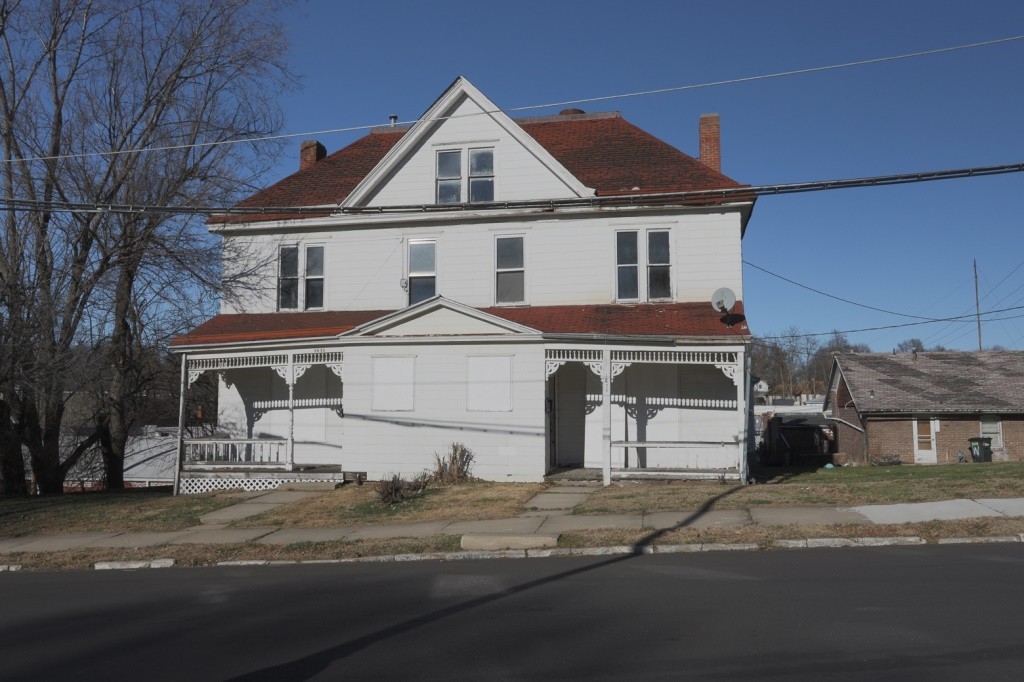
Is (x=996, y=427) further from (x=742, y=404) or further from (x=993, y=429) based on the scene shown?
(x=742, y=404)

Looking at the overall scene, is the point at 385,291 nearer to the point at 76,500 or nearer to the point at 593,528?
the point at 76,500

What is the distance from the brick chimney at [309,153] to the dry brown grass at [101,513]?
10.5 metres

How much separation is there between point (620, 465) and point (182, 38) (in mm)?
15906

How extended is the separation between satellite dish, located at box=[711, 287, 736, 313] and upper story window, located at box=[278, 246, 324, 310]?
384 inches

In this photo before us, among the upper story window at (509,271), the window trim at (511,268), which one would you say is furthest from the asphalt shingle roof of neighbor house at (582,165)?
the upper story window at (509,271)

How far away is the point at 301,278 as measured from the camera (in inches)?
860

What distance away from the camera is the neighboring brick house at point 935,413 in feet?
107

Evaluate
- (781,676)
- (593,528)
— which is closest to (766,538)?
(593,528)

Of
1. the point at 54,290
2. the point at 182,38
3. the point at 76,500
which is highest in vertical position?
the point at 182,38

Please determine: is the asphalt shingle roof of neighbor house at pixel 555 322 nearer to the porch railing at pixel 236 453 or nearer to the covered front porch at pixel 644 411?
the covered front porch at pixel 644 411

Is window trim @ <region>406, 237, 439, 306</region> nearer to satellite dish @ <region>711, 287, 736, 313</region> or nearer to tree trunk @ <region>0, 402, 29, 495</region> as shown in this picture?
satellite dish @ <region>711, 287, 736, 313</region>

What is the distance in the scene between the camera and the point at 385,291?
21.2 meters

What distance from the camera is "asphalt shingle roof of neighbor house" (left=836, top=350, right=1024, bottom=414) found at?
107 ft

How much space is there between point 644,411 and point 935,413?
1870 centimetres
